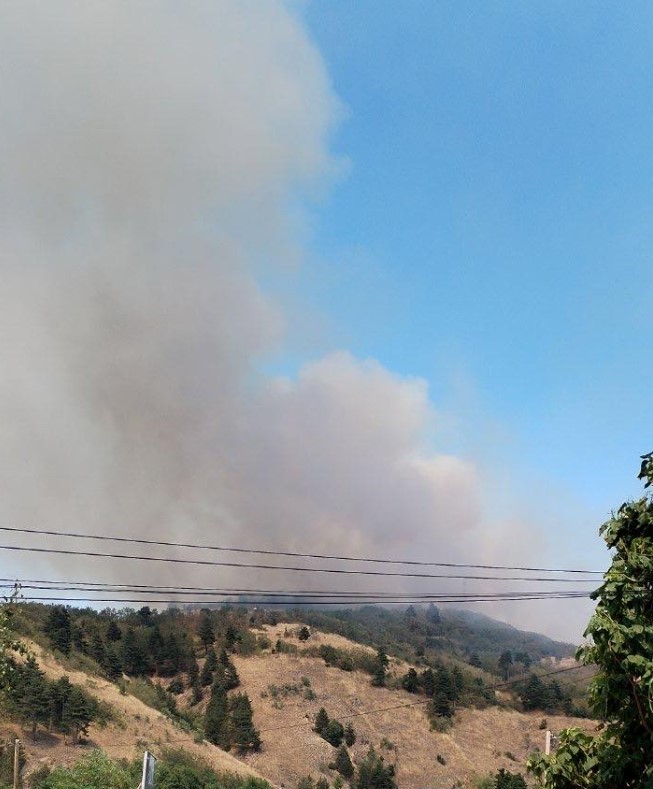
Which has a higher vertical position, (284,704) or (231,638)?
(231,638)

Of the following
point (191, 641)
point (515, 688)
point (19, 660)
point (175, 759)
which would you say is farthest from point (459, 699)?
point (19, 660)

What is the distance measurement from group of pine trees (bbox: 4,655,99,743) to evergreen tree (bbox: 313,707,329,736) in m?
35.5

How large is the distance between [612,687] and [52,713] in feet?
204

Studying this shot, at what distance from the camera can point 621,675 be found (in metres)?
10.5

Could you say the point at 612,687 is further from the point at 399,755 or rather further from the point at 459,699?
the point at 459,699

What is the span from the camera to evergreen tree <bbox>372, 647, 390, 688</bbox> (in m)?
106

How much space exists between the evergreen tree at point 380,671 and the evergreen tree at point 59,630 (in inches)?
1938

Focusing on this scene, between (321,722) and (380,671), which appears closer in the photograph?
(321,722)

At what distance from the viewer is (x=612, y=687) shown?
10.7 metres

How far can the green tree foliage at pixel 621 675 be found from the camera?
10453mm

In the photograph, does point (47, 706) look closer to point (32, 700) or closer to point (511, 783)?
point (32, 700)

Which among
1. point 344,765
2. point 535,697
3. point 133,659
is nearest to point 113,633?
point 133,659

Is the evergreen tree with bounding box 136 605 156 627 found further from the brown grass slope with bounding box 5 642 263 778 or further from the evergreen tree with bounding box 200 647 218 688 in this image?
the brown grass slope with bounding box 5 642 263 778

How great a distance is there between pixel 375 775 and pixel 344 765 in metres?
5.63
